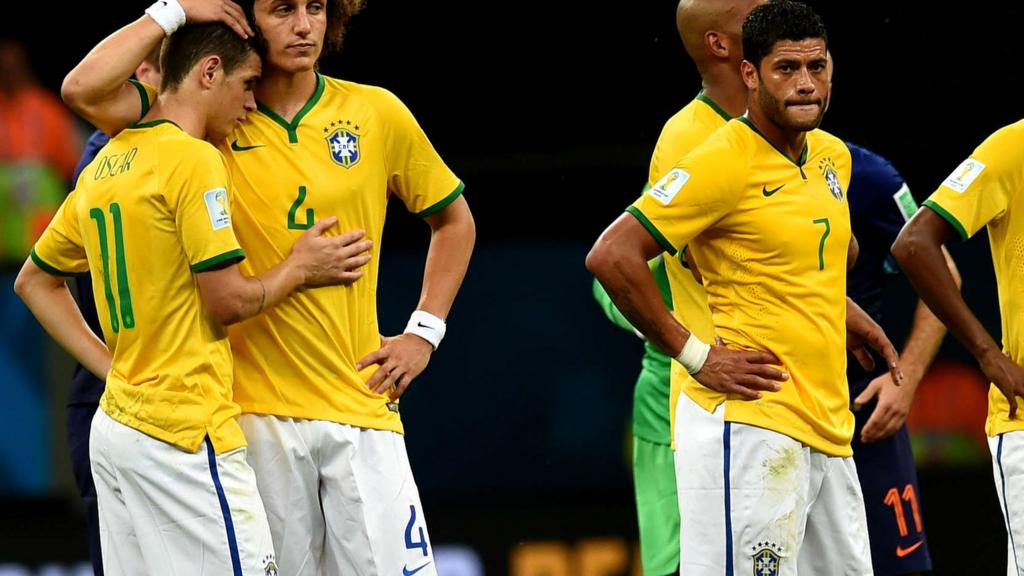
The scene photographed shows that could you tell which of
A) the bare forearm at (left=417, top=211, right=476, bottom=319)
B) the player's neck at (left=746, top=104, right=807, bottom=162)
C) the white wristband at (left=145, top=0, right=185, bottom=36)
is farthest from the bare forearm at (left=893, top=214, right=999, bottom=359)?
the white wristband at (left=145, top=0, right=185, bottom=36)

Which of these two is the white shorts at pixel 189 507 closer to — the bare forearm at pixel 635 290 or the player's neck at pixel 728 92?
the bare forearm at pixel 635 290

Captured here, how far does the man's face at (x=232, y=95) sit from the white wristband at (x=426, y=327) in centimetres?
81

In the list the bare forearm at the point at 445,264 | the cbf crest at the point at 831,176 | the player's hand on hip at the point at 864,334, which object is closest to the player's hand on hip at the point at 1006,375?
the player's hand on hip at the point at 864,334

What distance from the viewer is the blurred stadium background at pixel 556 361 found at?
27.6 feet

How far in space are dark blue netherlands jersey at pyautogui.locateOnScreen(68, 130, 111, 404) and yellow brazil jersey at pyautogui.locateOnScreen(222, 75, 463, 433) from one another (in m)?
0.89

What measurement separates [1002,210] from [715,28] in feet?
3.97

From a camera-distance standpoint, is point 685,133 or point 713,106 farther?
point 713,106

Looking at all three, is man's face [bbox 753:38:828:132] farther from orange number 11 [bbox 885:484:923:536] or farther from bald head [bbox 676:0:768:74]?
orange number 11 [bbox 885:484:923:536]

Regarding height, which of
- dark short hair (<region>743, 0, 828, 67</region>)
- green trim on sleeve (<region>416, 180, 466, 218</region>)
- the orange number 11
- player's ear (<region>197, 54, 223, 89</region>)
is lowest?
the orange number 11

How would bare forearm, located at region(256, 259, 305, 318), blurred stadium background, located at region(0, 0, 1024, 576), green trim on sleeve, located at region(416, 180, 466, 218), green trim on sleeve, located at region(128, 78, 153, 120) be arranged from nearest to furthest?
1. bare forearm, located at region(256, 259, 305, 318)
2. green trim on sleeve, located at region(128, 78, 153, 120)
3. green trim on sleeve, located at region(416, 180, 466, 218)
4. blurred stadium background, located at region(0, 0, 1024, 576)

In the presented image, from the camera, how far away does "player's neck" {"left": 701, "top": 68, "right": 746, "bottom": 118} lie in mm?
5887

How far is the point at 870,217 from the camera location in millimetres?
6188

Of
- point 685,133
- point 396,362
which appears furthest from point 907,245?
point 396,362

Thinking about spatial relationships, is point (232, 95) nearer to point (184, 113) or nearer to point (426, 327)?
point (184, 113)
